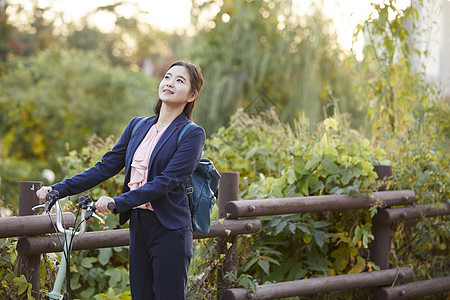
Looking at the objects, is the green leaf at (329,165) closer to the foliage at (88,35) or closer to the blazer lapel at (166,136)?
the blazer lapel at (166,136)

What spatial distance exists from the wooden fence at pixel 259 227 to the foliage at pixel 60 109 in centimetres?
852

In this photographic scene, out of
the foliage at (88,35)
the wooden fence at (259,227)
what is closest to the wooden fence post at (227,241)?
the wooden fence at (259,227)

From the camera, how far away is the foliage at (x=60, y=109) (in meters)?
12.9

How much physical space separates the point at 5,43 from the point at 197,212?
61.9 ft

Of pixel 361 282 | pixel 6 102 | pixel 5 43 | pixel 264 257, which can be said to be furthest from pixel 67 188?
pixel 5 43

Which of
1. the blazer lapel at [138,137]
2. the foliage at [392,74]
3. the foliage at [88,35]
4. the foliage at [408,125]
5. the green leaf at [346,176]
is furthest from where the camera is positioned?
the foliage at [88,35]

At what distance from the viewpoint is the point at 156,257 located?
8.95 ft

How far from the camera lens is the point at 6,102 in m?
13.1

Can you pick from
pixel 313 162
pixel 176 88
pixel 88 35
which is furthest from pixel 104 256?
pixel 88 35

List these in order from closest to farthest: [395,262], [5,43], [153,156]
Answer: [153,156] → [395,262] → [5,43]

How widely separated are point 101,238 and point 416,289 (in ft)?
8.39

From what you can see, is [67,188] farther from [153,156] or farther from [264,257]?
[264,257]

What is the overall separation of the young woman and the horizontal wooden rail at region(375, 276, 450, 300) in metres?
2.25

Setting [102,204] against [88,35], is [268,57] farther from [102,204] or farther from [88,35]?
[88,35]
